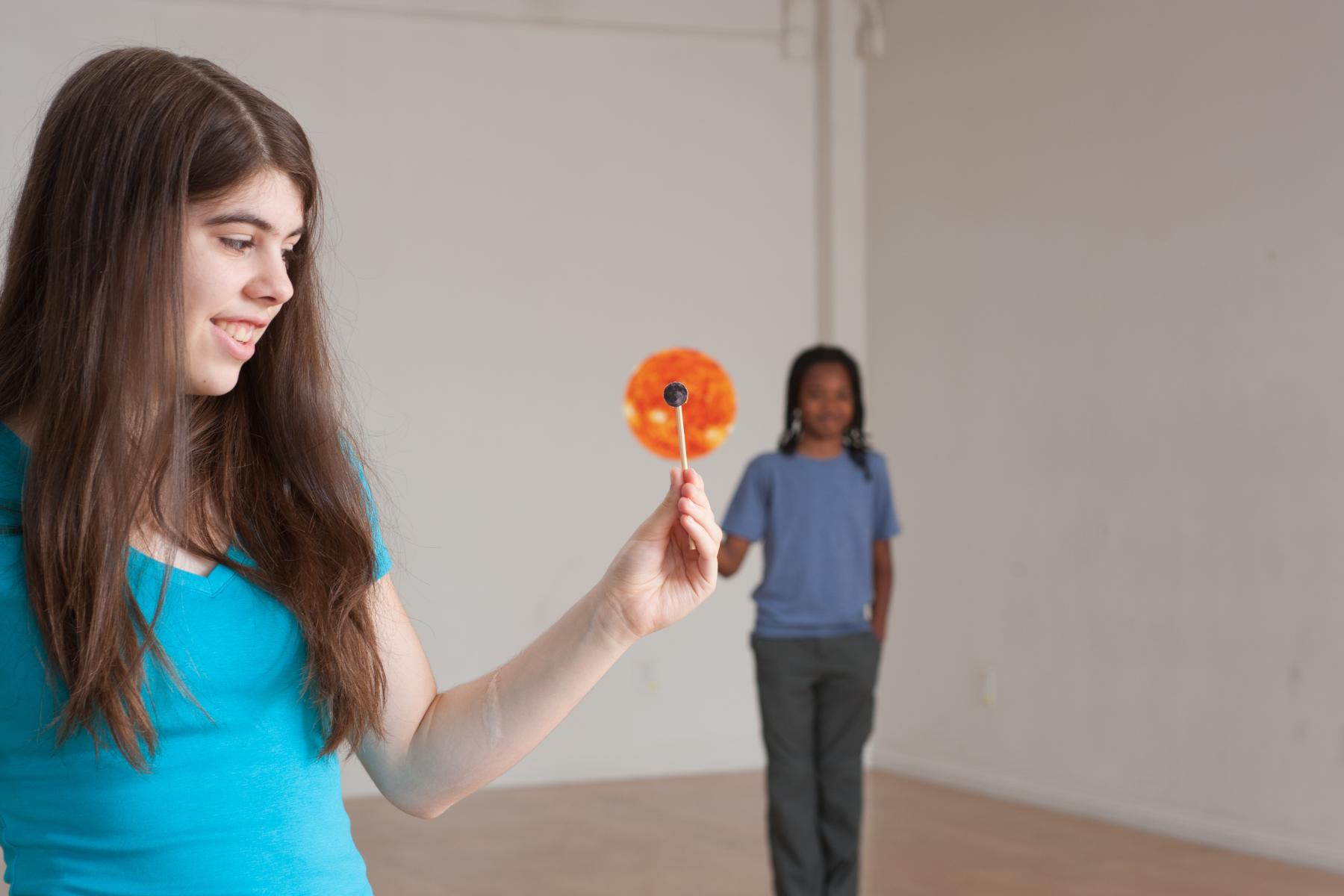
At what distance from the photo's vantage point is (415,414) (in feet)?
22.0

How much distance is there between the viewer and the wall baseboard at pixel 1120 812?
4875mm

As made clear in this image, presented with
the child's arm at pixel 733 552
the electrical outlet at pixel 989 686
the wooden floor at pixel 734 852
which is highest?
the child's arm at pixel 733 552

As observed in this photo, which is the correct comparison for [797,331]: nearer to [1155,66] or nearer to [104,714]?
[1155,66]

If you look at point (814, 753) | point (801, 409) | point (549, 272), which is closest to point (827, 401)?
point (801, 409)

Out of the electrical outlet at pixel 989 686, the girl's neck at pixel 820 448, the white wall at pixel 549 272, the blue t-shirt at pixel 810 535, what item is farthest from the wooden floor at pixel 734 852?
the girl's neck at pixel 820 448

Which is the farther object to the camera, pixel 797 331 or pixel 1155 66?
pixel 797 331

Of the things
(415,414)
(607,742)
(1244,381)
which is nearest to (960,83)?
(1244,381)

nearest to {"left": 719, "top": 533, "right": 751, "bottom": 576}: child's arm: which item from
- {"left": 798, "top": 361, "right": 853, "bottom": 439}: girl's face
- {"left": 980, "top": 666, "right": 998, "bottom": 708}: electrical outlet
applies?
{"left": 798, "top": 361, "right": 853, "bottom": 439}: girl's face

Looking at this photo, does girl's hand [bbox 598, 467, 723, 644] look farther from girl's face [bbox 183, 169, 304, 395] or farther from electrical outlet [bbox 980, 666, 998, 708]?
electrical outlet [bbox 980, 666, 998, 708]

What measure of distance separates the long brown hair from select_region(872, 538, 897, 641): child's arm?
340 cm

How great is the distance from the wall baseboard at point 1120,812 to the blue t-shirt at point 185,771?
14.5ft

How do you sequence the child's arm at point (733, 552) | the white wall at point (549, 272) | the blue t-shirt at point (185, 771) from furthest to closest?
the white wall at point (549, 272), the child's arm at point (733, 552), the blue t-shirt at point (185, 771)

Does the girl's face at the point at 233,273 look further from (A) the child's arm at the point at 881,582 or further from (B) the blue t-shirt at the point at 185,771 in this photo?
(A) the child's arm at the point at 881,582

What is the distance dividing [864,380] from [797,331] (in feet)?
1.46
